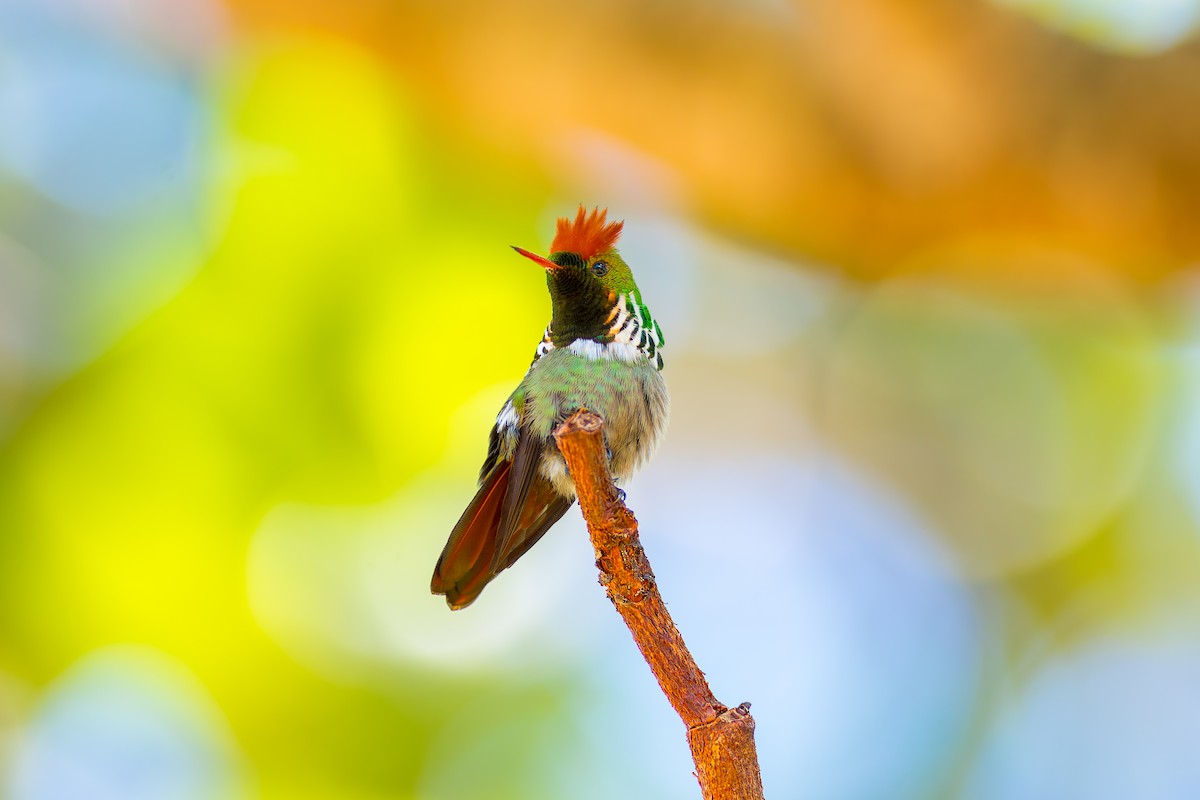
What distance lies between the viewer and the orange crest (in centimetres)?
375

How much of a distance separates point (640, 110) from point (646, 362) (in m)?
1.70

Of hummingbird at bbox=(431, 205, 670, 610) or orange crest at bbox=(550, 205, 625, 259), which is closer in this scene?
hummingbird at bbox=(431, 205, 670, 610)

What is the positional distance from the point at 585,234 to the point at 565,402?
615 millimetres

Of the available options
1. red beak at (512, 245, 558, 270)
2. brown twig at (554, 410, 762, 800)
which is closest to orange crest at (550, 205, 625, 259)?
red beak at (512, 245, 558, 270)

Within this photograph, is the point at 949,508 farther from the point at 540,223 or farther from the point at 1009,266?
the point at 540,223

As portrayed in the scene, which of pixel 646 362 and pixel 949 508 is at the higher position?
pixel 949 508

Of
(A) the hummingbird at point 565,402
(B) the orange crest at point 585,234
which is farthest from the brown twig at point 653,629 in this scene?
(B) the orange crest at point 585,234

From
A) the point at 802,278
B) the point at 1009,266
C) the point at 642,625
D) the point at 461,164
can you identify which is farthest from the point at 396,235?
the point at 642,625

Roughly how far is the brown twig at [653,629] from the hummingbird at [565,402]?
0.77 m

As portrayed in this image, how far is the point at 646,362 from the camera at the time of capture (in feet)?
12.5

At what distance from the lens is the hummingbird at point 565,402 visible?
11.4 feet

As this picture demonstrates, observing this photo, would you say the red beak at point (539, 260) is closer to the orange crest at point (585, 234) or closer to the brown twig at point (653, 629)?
the orange crest at point (585, 234)

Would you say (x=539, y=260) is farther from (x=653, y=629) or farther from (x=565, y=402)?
(x=653, y=629)

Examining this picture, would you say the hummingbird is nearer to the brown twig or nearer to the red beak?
the red beak
